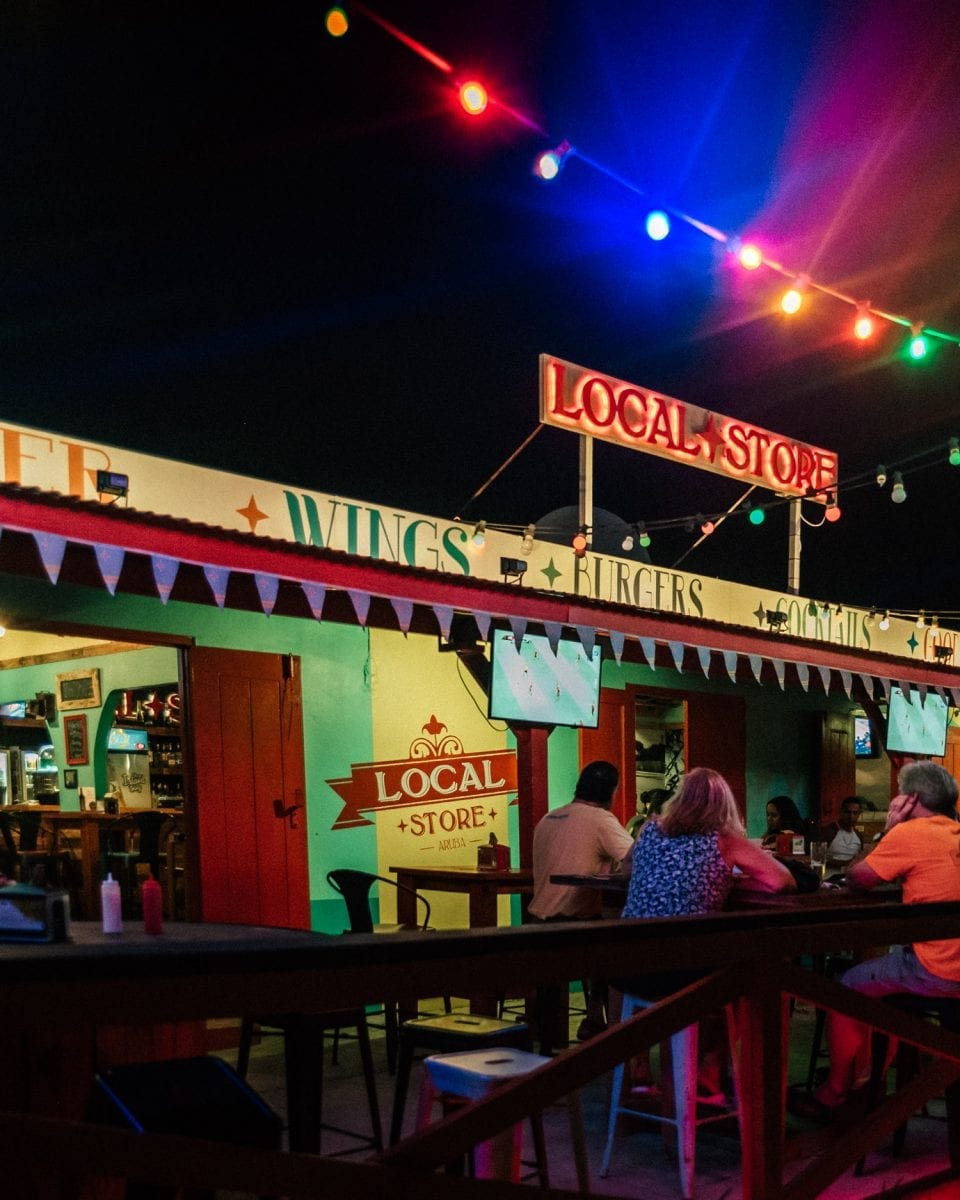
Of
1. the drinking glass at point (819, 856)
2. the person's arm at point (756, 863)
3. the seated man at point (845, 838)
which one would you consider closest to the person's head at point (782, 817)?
the seated man at point (845, 838)

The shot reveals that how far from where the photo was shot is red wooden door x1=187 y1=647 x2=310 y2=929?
6.91m

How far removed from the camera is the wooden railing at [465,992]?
149 centimetres

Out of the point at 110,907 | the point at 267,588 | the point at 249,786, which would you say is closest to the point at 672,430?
the point at 249,786

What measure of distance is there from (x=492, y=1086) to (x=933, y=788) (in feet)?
8.26

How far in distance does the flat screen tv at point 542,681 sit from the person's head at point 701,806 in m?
2.49

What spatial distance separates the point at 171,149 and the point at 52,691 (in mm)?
5857

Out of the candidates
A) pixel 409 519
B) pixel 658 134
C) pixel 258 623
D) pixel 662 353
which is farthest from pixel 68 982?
pixel 662 353

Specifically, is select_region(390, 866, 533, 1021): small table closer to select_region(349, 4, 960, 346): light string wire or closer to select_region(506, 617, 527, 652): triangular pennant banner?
select_region(506, 617, 527, 652): triangular pennant banner

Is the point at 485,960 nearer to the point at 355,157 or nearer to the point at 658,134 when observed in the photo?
the point at 658,134

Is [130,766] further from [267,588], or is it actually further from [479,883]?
[267,588]

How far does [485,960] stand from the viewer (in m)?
1.92

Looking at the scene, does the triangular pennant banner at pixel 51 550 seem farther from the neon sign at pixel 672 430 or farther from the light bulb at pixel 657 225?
the light bulb at pixel 657 225

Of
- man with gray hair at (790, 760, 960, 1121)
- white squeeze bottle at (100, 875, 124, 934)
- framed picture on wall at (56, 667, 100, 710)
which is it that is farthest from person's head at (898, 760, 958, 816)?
framed picture on wall at (56, 667, 100, 710)

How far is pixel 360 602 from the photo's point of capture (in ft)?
18.9
